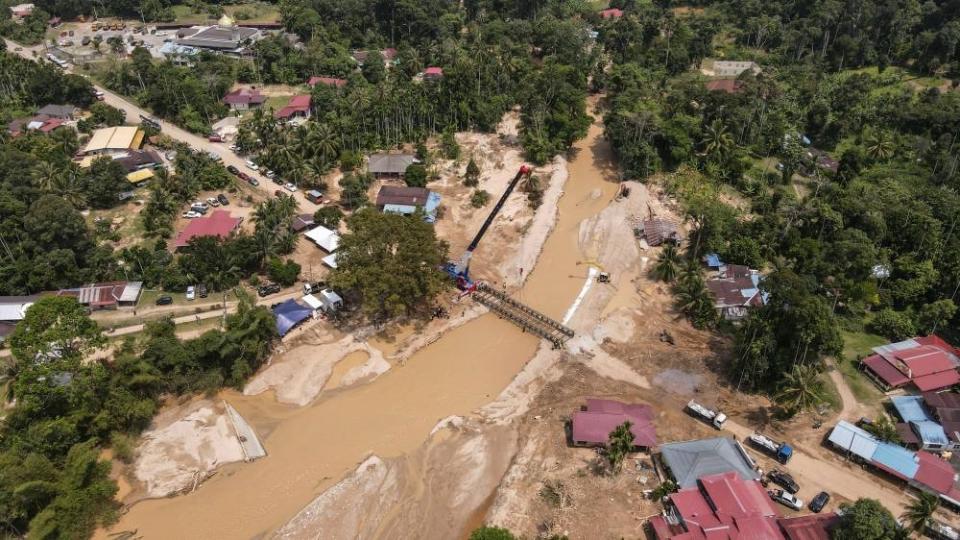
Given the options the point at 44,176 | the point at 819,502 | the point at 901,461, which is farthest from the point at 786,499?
the point at 44,176

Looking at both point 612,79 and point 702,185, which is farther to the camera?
point 612,79

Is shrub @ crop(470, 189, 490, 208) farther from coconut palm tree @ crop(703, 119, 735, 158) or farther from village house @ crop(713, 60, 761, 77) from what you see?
village house @ crop(713, 60, 761, 77)

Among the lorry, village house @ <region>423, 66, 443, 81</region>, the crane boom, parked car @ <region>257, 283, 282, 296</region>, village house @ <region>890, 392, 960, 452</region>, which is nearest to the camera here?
village house @ <region>890, 392, 960, 452</region>

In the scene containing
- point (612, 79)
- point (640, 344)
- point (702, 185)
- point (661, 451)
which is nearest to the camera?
point (661, 451)

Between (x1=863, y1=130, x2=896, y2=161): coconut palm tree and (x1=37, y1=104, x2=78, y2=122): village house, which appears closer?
(x1=863, y1=130, x2=896, y2=161): coconut palm tree

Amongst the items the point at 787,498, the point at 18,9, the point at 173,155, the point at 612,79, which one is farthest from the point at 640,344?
the point at 18,9

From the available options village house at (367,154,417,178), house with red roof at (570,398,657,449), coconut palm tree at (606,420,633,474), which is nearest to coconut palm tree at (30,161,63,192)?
village house at (367,154,417,178)

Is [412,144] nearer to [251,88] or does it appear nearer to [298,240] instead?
[298,240]

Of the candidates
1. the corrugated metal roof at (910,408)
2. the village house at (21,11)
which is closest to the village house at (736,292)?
the corrugated metal roof at (910,408)
